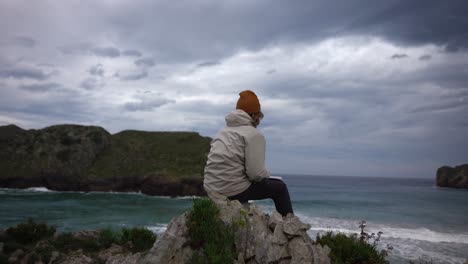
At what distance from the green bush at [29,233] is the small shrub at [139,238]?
3.40m

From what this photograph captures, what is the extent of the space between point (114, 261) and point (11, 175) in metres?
69.5

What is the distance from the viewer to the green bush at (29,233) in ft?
44.3

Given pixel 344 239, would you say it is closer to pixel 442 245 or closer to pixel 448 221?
pixel 442 245

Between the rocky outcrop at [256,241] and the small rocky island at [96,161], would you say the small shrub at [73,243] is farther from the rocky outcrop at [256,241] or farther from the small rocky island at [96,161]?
the small rocky island at [96,161]

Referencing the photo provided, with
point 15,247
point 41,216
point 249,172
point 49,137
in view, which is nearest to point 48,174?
point 49,137

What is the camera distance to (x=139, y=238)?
12.9 m

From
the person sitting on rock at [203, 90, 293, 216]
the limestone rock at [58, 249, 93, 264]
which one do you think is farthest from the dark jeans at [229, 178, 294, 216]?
the limestone rock at [58, 249, 93, 264]

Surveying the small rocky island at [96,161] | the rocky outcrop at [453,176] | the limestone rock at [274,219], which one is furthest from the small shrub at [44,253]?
the rocky outcrop at [453,176]

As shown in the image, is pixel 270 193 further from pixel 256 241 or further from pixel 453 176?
pixel 453 176

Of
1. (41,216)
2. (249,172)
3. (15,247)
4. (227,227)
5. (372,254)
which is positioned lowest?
(41,216)

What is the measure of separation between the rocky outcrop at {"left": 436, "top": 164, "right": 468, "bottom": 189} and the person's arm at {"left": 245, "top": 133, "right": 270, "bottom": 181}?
122725 mm

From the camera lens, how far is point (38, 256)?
10.8m

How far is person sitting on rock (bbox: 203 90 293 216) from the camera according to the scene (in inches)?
239

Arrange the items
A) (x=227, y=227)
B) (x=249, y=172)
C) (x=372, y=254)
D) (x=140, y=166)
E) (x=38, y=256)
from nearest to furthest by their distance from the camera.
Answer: (x=249, y=172) < (x=227, y=227) < (x=372, y=254) < (x=38, y=256) < (x=140, y=166)
